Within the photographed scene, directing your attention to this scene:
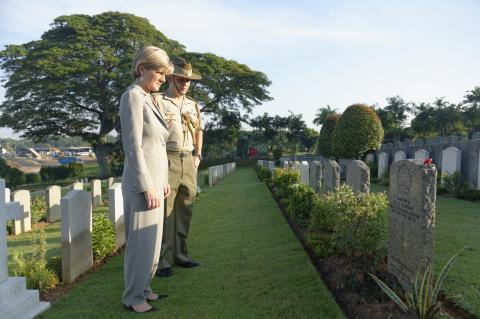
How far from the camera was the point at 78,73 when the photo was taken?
2361cm

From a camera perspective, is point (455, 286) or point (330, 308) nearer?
point (330, 308)

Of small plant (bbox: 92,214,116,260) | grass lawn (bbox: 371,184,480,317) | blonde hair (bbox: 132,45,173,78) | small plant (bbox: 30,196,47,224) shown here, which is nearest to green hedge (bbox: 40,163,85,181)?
small plant (bbox: 30,196,47,224)

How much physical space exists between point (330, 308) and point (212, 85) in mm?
28000

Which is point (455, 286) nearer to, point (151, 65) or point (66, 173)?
point (151, 65)

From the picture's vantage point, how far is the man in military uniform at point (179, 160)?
378 cm

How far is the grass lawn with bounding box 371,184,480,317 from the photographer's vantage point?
3287mm

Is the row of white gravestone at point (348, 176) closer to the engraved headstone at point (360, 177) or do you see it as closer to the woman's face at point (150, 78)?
the engraved headstone at point (360, 177)

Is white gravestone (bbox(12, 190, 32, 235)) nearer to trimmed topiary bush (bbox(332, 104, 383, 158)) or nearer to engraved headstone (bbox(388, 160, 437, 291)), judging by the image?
engraved headstone (bbox(388, 160, 437, 291))

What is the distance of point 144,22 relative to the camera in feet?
88.3

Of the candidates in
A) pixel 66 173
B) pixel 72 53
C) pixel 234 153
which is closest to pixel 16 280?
pixel 72 53

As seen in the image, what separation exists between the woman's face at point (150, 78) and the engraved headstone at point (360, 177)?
3.33 meters

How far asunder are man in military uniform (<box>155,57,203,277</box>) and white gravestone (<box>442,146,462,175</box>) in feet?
34.9

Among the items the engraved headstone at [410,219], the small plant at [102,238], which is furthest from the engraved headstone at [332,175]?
the small plant at [102,238]

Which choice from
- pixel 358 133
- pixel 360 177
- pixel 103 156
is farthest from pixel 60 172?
pixel 360 177
